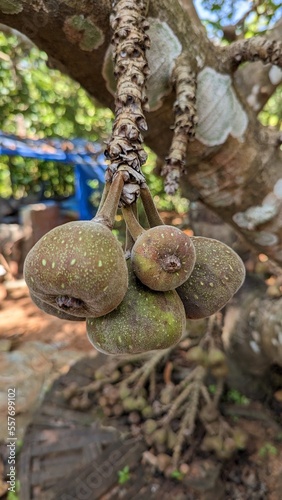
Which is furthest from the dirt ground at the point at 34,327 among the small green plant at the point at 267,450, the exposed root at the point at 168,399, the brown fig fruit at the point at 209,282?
the brown fig fruit at the point at 209,282

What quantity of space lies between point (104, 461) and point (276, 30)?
2.63m

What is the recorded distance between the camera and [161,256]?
27.8 inches

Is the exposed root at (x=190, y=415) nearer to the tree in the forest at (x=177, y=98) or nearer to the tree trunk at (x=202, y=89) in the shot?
the tree in the forest at (x=177, y=98)

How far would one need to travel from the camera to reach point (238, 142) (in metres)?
1.37

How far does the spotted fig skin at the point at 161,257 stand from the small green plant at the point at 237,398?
2591mm

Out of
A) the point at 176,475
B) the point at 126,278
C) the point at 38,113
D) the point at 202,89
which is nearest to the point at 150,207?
the point at 126,278

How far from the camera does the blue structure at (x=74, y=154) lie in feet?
19.9

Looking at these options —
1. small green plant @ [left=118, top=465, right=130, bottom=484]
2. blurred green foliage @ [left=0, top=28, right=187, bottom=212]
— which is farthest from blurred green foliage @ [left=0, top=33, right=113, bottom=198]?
small green plant @ [left=118, top=465, right=130, bottom=484]

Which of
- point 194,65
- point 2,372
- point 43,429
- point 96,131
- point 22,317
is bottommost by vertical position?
point 22,317

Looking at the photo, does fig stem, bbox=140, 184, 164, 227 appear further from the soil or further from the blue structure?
the blue structure

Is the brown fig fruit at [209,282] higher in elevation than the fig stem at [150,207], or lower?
lower

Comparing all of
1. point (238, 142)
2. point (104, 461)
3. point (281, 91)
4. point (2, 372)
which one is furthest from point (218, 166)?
point (281, 91)

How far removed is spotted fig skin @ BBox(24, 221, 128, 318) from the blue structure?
211 inches

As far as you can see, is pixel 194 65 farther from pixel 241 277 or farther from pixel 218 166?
pixel 241 277
